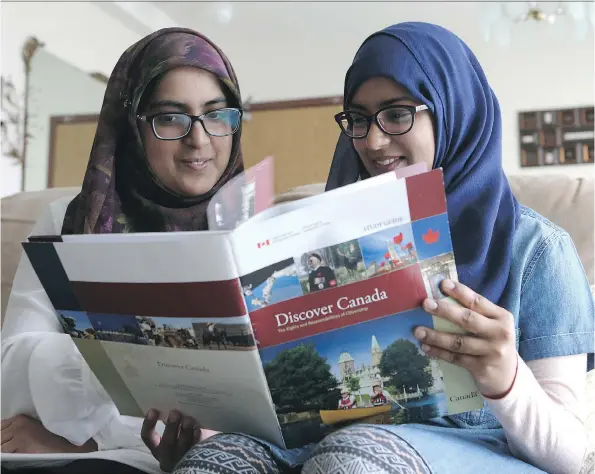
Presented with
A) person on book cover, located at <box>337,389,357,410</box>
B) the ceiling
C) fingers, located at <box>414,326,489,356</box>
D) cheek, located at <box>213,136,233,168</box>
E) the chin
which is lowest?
person on book cover, located at <box>337,389,357,410</box>

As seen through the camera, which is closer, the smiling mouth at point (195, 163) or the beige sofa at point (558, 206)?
the smiling mouth at point (195, 163)

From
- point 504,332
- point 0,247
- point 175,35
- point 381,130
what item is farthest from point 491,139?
point 0,247

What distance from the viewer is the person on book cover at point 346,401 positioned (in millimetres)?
727

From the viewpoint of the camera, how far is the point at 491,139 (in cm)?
94

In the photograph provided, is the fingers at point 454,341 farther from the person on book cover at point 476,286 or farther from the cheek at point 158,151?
the cheek at point 158,151

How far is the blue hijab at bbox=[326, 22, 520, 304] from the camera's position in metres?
0.84

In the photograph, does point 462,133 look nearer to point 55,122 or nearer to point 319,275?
point 319,275

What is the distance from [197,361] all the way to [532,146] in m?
4.72

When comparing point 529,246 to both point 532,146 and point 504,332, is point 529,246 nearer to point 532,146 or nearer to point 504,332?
point 504,332

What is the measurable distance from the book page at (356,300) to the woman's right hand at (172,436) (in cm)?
20

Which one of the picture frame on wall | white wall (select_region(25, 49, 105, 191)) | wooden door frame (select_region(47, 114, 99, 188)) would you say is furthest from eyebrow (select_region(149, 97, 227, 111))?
the picture frame on wall

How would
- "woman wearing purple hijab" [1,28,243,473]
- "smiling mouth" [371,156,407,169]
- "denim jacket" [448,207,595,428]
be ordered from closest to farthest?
"denim jacket" [448,207,595,428]
"smiling mouth" [371,156,407,169]
"woman wearing purple hijab" [1,28,243,473]

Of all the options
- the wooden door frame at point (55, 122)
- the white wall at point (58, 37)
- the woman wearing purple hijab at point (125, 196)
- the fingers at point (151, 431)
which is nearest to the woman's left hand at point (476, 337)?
the fingers at point (151, 431)

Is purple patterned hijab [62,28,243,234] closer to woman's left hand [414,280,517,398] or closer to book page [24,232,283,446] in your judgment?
book page [24,232,283,446]
